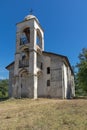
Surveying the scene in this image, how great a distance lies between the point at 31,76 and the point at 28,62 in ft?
10.1

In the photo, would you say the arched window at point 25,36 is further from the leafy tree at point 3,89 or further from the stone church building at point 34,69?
the leafy tree at point 3,89

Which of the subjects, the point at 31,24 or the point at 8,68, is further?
the point at 8,68

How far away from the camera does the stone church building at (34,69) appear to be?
31.9 m

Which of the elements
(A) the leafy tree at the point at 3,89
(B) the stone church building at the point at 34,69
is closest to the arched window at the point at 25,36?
(B) the stone church building at the point at 34,69

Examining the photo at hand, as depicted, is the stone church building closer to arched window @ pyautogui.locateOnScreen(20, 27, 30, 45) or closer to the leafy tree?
arched window @ pyautogui.locateOnScreen(20, 27, 30, 45)

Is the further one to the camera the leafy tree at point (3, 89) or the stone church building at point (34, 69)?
the leafy tree at point (3, 89)

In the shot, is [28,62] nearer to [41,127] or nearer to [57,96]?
[57,96]

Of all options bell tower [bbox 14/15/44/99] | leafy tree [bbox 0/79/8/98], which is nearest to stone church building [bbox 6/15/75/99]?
bell tower [bbox 14/15/44/99]

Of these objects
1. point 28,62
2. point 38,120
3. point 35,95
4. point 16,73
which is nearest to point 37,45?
point 28,62

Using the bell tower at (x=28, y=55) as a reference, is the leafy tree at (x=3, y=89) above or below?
below

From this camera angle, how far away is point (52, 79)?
108ft

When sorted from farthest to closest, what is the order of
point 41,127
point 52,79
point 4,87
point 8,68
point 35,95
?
point 4,87, point 8,68, point 52,79, point 35,95, point 41,127

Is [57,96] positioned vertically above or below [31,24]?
below

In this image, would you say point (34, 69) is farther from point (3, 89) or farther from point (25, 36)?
point (3, 89)
